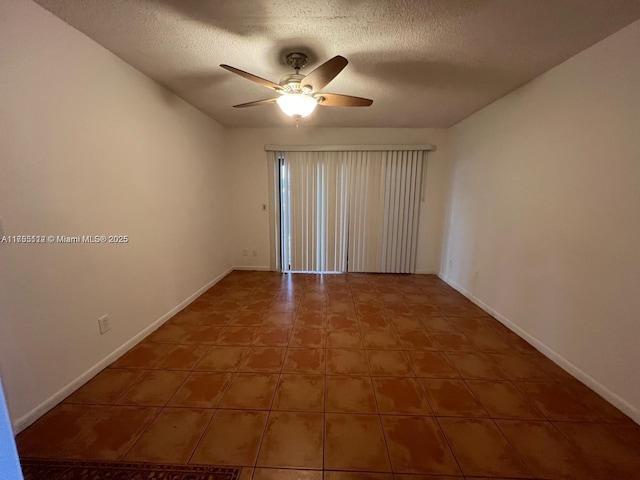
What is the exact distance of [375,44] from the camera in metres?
1.75

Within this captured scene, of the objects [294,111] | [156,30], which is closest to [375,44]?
[294,111]

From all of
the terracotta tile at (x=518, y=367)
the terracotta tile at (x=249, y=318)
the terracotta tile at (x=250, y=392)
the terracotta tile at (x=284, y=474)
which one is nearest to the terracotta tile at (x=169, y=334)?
the terracotta tile at (x=249, y=318)

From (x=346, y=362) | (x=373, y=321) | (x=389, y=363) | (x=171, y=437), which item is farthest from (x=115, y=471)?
Answer: (x=373, y=321)

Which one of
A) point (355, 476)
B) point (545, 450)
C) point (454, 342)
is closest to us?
point (355, 476)

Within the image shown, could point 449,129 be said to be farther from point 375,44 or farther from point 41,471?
point 41,471

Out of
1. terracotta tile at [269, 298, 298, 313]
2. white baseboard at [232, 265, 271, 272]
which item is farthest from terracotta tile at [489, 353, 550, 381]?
white baseboard at [232, 265, 271, 272]

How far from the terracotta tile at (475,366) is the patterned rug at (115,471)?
63.4 inches

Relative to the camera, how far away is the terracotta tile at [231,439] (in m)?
1.25

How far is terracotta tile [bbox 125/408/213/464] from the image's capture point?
126 cm

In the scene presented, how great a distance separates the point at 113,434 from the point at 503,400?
90.2 inches

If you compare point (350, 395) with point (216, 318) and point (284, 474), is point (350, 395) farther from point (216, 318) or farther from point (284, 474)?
point (216, 318)

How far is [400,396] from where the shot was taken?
1641mm

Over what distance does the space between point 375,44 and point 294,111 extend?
0.71 m

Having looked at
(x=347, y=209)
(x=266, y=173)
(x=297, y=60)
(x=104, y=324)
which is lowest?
(x=104, y=324)
